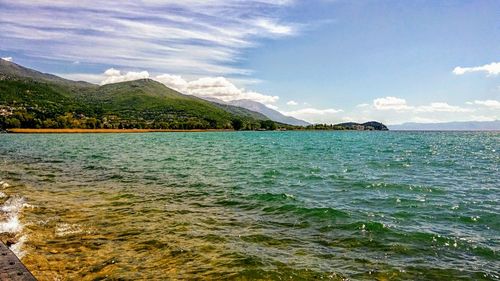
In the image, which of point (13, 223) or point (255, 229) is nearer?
point (255, 229)

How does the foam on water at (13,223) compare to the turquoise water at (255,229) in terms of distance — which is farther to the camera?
the foam on water at (13,223)

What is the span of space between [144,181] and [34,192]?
7.68 metres

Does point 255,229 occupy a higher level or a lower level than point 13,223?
higher

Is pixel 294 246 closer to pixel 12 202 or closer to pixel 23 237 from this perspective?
pixel 23 237

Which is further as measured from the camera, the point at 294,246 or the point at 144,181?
the point at 144,181

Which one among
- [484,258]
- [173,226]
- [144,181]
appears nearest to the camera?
[484,258]

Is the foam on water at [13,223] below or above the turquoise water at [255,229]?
below

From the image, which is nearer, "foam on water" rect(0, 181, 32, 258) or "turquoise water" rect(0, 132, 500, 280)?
"turquoise water" rect(0, 132, 500, 280)

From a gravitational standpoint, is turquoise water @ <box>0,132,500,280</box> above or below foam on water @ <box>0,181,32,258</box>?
above

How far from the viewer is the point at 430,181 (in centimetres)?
2895

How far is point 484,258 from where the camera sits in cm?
1158

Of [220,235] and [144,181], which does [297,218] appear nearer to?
[220,235]

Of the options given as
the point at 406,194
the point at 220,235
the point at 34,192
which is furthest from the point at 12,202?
the point at 406,194

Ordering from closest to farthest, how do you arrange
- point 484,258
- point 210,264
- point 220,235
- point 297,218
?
point 210,264
point 484,258
point 220,235
point 297,218
